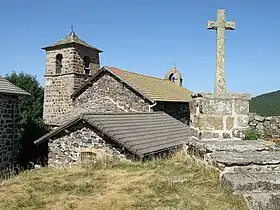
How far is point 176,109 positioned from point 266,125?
11.9 meters

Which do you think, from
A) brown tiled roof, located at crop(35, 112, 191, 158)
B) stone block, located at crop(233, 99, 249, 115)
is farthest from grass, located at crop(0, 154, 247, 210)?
brown tiled roof, located at crop(35, 112, 191, 158)

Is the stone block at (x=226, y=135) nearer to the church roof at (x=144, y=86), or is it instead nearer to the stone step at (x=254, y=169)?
the stone step at (x=254, y=169)

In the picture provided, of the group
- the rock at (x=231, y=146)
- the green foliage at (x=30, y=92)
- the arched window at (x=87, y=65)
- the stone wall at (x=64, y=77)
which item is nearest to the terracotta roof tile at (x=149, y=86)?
the stone wall at (x=64, y=77)

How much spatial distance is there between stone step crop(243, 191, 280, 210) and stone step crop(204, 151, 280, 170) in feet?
2.81

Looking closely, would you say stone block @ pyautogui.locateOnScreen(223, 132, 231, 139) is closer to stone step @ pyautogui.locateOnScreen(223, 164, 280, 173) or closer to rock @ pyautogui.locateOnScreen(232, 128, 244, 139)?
rock @ pyautogui.locateOnScreen(232, 128, 244, 139)

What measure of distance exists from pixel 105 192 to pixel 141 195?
0.69 metres

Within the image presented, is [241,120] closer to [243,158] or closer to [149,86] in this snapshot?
[243,158]

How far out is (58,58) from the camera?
23094 mm

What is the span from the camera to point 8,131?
47.7 ft

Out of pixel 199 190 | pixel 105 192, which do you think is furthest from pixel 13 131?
pixel 199 190

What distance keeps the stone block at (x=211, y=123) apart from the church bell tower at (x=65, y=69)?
668 inches

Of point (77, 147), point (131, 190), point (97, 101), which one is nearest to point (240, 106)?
point (131, 190)

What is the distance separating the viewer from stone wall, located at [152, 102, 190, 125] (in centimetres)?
2148

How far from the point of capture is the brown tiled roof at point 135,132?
1105cm
